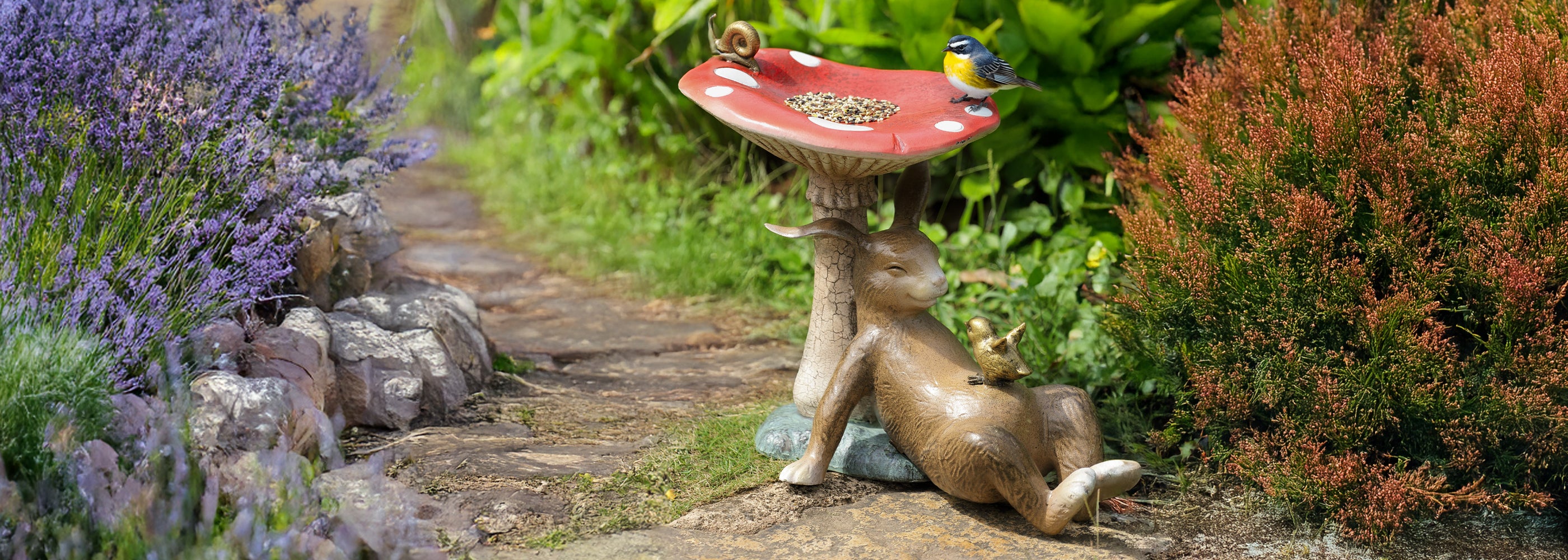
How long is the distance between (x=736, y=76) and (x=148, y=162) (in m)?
1.67

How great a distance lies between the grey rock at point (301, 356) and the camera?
3041 mm

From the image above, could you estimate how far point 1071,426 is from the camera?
2855 millimetres

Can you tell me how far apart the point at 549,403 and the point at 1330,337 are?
228cm

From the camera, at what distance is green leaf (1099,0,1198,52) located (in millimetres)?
4555

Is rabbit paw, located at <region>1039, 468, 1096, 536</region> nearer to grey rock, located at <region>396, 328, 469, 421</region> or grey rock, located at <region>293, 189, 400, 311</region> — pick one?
grey rock, located at <region>396, 328, 469, 421</region>

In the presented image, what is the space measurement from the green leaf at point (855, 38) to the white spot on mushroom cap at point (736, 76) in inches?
76.4

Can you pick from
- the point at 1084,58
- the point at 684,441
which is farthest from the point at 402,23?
the point at 684,441

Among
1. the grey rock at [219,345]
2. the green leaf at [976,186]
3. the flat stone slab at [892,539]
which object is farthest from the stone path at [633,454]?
the green leaf at [976,186]

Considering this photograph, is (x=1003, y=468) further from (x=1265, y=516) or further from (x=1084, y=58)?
(x=1084, y=58)

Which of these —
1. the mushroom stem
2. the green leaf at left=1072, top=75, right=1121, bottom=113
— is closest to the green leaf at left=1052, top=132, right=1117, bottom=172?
the green leaf at left=1072, top=75, right=1121, bottom=113

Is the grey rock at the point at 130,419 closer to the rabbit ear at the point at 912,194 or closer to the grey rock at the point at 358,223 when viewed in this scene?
the grey rock at the point at 358,223

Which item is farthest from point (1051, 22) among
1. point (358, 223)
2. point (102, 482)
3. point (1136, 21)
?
point (102, 482)

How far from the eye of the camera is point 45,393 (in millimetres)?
2430

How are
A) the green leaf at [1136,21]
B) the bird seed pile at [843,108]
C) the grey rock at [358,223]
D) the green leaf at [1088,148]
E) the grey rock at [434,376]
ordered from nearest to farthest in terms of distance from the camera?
the bird seed pile at [843,108] < the grey rock at [434,376] < the grey rock at [358,223] < the green leaf at [1136,21] < the green leaf at [1088,148]
